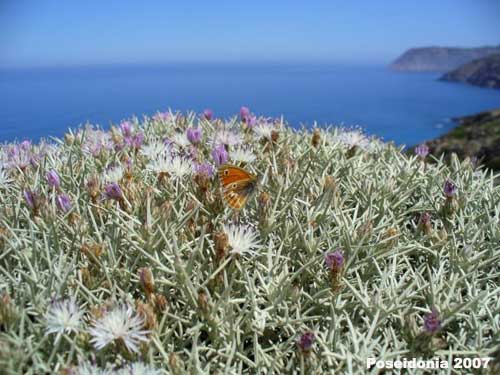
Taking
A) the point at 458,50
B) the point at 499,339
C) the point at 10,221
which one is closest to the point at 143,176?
the point at 10,221

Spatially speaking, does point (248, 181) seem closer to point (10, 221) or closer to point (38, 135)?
point (10, 221)

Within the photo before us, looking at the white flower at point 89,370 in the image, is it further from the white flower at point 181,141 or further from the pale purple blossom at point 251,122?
the pale purple blossom at point 251,122

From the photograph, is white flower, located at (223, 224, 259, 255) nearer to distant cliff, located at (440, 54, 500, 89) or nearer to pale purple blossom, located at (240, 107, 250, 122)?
pale purple blossom, located at (240, 107, 250, 122)

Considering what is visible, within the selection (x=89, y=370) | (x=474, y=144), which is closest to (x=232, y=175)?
(x=89, y=370)

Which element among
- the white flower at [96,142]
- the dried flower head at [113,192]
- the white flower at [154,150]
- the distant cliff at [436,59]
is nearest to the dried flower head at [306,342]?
the dried flower head at [113,192]

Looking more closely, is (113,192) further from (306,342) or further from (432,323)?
(432,323)

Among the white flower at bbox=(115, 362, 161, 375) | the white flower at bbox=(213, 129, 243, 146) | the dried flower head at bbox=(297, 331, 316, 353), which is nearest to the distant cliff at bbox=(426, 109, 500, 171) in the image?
the white flower at bbox=(213, 129, 243, 146)
